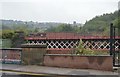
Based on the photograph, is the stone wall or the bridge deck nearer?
the bridge deck

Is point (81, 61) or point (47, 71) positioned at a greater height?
point (81, 61)

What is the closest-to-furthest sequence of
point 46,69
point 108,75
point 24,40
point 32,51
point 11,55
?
point 108,75
point 46,69
point 32,51
point 11,55
point 24,40

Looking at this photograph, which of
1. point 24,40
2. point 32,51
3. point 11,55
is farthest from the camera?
point 24,40

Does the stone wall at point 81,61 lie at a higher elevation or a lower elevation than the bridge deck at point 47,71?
higher

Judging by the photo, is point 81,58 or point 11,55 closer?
point 81,58

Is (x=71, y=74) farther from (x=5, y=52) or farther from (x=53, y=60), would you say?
(x=5, y=52)

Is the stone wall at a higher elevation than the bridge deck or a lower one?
higher

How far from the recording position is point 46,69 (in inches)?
467

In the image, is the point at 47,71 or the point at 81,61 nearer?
the point at 47,71

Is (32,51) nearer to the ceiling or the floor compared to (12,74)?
nearer to the ceiling

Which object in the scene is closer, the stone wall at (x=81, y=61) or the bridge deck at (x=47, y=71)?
the bridge deck at (x=47, y=71)

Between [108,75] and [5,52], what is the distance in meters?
5.95

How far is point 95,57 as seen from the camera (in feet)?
39.4

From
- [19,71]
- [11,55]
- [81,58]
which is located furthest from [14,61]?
[81,58]
